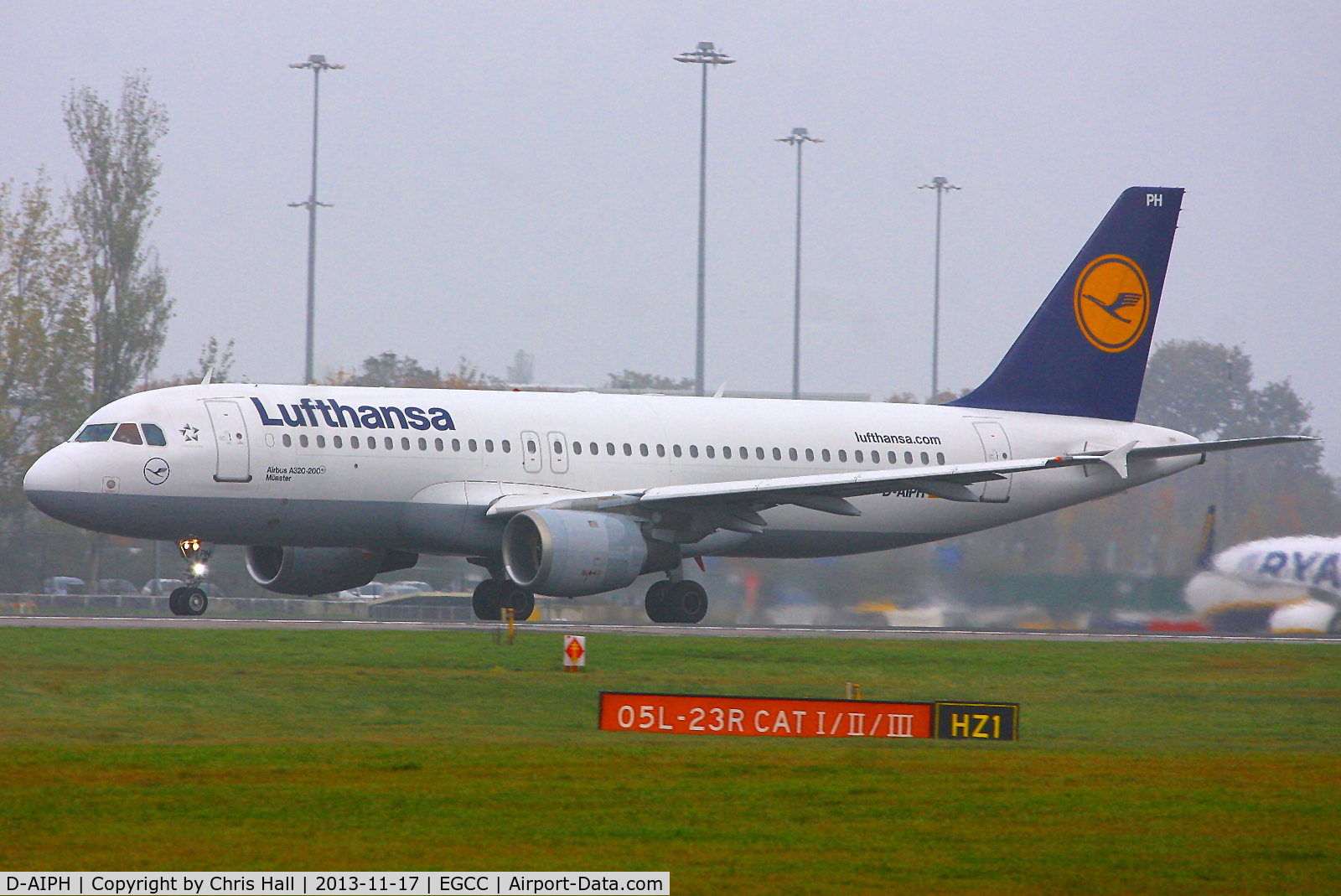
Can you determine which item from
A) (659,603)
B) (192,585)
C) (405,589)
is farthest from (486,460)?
(405,589)

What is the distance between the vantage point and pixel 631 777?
A: 1328 cm

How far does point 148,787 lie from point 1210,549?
2656 centimetres

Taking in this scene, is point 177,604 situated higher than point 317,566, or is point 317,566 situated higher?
point 317,566

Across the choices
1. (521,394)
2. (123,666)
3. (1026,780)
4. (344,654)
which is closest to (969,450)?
(521,394)

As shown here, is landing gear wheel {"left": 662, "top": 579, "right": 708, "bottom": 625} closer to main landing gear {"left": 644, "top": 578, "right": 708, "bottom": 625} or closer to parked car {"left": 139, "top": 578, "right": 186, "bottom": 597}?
main landing gear {"left": 644, "top": 578, "right": 708, "bottom": 625}

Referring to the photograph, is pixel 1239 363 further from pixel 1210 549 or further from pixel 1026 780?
pixel 1026 780

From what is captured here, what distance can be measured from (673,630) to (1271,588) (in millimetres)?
12367

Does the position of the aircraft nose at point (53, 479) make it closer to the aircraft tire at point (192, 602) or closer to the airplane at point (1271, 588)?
the aircraft tire at point (192, 602)

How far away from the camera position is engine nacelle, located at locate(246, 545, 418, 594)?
3142cm

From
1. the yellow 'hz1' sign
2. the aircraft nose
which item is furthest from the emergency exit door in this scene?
the yellow 'hz1' sign

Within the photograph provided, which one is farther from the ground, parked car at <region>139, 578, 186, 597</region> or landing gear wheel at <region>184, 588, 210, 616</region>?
landing gear wheel at <region>184, 588, 210, 616</region>

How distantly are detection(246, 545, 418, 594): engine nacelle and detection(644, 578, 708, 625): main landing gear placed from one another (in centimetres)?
437

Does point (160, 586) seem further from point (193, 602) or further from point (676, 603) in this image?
point (676, 603)

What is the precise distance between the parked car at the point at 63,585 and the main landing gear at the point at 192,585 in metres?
16.8
